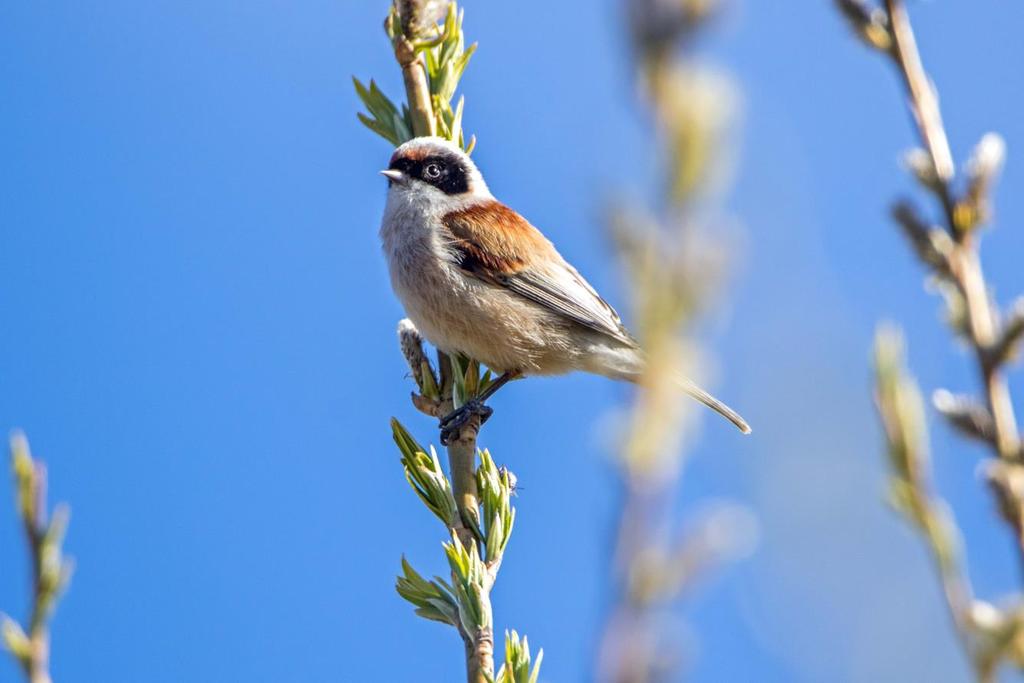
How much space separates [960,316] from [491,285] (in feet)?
11.0

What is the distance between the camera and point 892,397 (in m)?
0.61

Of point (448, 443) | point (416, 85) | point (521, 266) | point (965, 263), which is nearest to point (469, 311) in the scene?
point (521, 266)

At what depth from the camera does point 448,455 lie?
196cm

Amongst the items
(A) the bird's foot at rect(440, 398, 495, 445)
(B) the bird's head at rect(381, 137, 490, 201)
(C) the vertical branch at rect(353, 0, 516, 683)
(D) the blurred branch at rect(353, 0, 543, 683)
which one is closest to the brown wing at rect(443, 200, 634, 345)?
(B) the bird's head at rect(381, 137, 490, 201)

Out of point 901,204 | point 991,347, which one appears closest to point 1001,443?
point 991,347

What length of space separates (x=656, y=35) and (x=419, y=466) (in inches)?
57.5

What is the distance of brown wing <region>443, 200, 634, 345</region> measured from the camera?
4.07m

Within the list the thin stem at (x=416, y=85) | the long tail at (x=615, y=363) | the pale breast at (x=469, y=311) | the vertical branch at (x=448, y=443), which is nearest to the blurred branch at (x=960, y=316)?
the vertical branch at (x=448, y=443)

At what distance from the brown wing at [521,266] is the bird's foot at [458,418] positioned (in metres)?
1.55

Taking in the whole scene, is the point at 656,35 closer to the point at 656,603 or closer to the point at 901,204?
the point at 656,603

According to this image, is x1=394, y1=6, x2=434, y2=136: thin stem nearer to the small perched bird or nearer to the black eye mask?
the small perched bird

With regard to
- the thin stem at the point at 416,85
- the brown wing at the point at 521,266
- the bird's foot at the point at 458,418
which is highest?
the brown wing at the point at 521,266

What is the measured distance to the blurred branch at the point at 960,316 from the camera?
59cm

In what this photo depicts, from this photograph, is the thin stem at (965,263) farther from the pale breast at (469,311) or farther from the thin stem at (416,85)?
the pale breast at (469,311)
